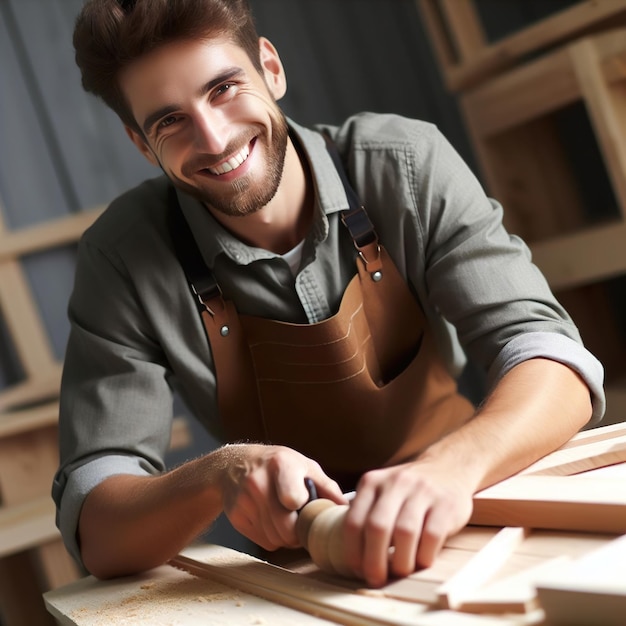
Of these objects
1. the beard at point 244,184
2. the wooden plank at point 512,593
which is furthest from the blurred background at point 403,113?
the wooden plank at point 512,593

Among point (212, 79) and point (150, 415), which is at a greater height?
point (212, 79)

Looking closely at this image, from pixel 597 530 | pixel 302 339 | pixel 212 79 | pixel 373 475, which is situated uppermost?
pixel 212 79

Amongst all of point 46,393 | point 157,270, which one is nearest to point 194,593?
point 157,270

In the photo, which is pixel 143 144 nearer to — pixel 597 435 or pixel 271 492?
pixel 271 492

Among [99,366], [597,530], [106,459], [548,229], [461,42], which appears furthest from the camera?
[548,229]

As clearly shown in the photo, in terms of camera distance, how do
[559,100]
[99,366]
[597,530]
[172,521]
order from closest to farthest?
1. [597,530]
2. [172,521]
3. [99,366]
4. [559,100]

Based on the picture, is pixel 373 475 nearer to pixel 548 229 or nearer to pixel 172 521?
pixel 172 521

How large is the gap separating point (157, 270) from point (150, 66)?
38cm

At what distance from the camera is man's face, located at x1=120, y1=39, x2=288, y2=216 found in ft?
5.17

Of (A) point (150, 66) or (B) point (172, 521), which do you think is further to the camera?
(A) point (150, 66)

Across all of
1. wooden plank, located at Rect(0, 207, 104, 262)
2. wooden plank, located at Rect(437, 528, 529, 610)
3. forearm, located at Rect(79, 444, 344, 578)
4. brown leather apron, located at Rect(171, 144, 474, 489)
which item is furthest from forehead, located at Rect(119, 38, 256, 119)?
wooden plank, located at Rect(0, 207, 104, 262)

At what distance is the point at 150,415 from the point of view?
1.64 m

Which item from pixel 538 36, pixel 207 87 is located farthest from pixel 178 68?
pixel 538 36

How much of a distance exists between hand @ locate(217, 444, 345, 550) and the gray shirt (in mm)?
404
